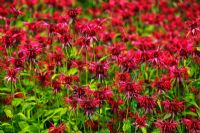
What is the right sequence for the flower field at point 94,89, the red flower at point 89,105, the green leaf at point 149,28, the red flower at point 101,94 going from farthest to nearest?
the green leaf at point 149,28 < the flower field at point 94,89 < the red flower at point 101,94 < the red flower at point 89,105

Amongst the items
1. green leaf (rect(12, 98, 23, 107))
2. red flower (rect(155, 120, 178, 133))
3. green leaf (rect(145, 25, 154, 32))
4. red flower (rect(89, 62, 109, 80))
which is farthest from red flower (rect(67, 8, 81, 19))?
green leaf (rect(145, 25, 154, 32))

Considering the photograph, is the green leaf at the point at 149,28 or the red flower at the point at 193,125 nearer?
the red flower at the point at 193,125

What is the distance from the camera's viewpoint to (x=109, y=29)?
668cm

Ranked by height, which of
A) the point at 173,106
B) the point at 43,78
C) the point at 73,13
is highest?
the point at 73,13

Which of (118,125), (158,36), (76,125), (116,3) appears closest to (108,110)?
(118,125)

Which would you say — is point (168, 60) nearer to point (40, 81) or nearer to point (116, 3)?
point (40, 81)

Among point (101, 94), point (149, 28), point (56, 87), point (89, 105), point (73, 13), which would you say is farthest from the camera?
point (149, 28)

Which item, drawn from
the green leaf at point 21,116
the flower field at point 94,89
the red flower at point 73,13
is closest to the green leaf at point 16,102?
the flower field at point 94,89

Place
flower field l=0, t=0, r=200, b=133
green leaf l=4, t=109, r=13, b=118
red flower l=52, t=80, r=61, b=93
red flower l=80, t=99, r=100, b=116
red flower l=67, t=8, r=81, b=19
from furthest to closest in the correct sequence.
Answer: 1. red flower l=67, t=8, r=81, b=19
2. red flower l=52, t=80, r=61, b=93
3. green leaf l=4, t=109, r=13, b=118
4. flower field l=0, t=0, r=200, b=133
5. red flower l=80, t=99, r=100, b=116

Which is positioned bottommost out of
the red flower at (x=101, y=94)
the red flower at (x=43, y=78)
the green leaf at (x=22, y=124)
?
the green leaf at (x=22, y=124)

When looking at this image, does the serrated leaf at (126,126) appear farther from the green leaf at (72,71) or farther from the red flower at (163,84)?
the green leaf at (72,71)

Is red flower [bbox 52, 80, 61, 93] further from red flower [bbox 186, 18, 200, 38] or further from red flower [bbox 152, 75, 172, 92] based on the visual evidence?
red flower [bbox 186, 18, 200, 38]

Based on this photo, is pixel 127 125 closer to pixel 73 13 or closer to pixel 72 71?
pixel 72 71

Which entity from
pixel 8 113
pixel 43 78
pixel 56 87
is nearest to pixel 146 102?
pixel 56 87
